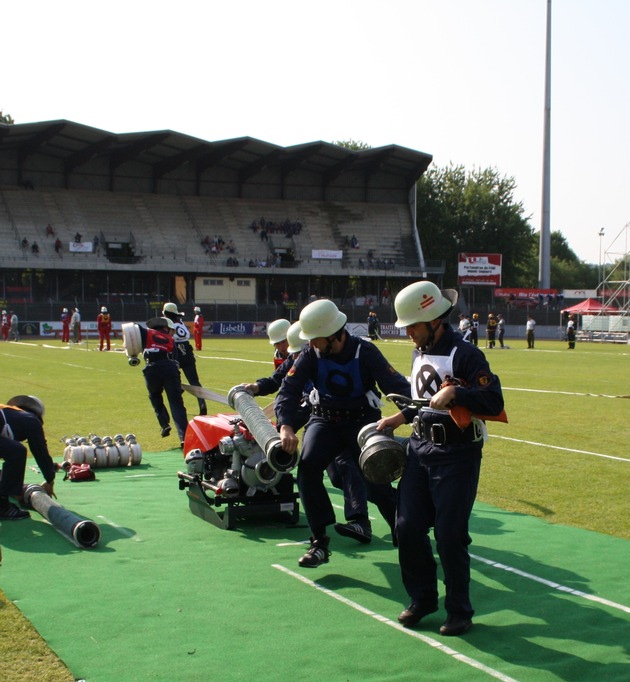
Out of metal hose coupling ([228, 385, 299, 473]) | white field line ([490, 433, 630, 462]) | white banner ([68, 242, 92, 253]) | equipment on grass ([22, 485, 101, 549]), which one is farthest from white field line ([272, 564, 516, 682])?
white banner ([68, 242, 92, 253])

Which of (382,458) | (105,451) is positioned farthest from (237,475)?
(105,451)

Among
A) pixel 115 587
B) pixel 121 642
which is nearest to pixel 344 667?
pixel 121 642

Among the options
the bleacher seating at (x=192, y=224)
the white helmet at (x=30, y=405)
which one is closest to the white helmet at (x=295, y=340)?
the white helmet at (x=30, y=405)

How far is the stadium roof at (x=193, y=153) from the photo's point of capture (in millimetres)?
55688

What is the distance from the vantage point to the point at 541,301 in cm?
6556

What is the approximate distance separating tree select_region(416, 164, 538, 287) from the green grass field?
50.4m

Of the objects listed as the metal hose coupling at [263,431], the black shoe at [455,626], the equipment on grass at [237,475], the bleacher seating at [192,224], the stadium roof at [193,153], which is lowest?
the black shoe at [455,626]

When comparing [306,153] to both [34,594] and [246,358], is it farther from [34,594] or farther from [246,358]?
[34,594]

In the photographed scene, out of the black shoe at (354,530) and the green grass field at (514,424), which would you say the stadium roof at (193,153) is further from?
the black shoe at (354,530)

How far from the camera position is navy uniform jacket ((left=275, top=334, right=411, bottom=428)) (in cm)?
660

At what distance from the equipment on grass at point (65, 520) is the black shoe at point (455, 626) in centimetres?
313

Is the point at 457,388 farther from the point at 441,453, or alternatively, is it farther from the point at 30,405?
the point at 30,405

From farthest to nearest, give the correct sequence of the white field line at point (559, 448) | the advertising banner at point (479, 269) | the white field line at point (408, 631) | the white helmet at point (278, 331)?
the advertising banner at point (479, 269), the white field line at point (559, 448), the white helmet at point (278, 331), the white field line at point (408, 631)

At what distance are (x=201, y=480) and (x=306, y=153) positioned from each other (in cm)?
5691
